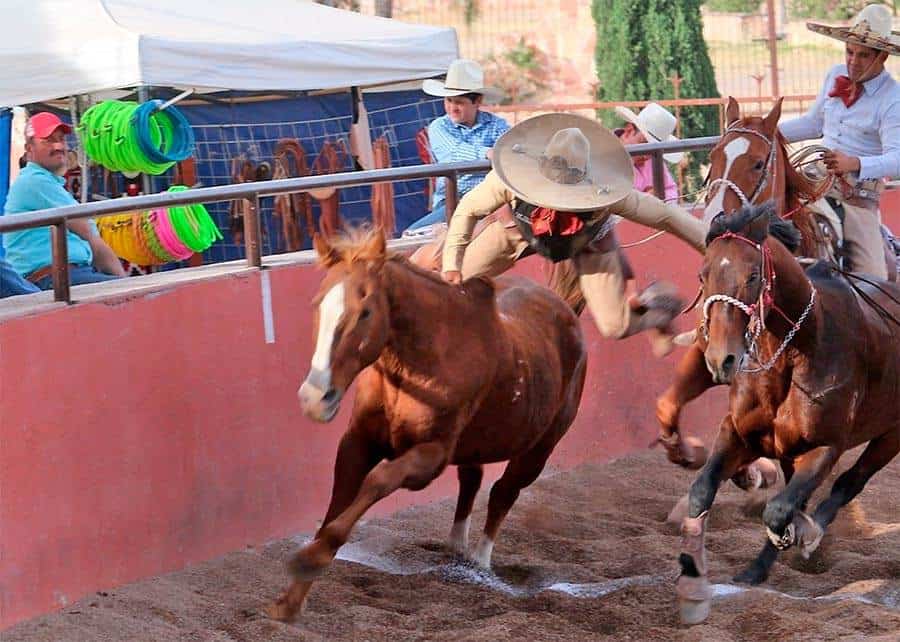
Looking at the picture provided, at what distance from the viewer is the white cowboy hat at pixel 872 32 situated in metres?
7.58

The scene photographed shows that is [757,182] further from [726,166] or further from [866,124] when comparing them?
[866,124]

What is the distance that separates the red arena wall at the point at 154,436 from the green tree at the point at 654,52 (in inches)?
653

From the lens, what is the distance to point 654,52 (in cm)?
2364

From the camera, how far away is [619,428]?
8742 millimetres

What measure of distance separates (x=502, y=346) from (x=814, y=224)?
1.96 m

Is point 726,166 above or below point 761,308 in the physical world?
above

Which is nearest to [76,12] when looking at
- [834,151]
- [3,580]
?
[834,151]

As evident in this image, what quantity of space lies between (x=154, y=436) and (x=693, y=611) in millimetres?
2182

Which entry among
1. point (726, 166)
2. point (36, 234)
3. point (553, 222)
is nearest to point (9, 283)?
point (36, 234)

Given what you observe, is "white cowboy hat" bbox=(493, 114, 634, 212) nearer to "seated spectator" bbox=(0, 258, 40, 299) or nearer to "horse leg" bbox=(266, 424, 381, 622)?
"horse leg" bbox=(266, 424, 381, 622)

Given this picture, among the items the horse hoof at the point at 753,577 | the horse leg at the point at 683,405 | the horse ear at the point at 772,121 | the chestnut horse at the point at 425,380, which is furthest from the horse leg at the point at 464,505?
the horse ear at the point at 772,121

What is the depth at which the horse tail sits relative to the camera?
7078 millimetres

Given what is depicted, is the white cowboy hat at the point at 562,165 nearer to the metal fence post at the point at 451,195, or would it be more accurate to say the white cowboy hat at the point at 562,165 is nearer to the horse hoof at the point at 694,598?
the metal fence post at the point at 451,195

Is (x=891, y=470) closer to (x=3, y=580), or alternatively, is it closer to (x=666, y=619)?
(x=666, y=619)
